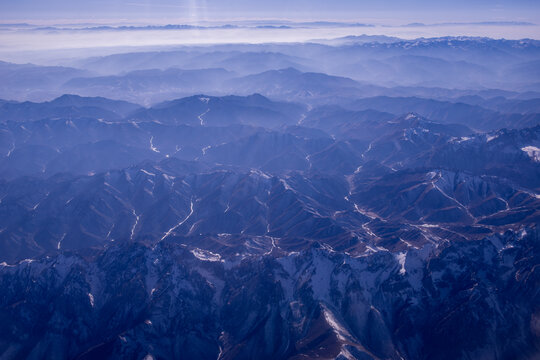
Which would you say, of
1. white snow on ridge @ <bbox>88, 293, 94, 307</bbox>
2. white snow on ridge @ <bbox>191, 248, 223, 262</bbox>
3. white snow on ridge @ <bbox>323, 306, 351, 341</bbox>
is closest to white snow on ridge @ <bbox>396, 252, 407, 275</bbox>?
white snow on ridge @ <bbox>323, 306, 351, 341</bbox>

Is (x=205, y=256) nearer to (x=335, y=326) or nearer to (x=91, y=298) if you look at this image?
(x=91, y=298)

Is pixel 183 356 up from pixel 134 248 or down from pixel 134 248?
down

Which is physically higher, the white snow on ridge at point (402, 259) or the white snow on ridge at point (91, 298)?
the white snow on ridge at point (402, 259)

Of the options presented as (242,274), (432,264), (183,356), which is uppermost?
(432,264)

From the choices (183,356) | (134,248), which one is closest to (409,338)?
(183,356)

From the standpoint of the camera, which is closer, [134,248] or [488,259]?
[488,259]

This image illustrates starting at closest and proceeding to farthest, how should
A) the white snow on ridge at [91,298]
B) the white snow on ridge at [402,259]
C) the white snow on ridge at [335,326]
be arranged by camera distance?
the white snow on ridge at [335,326] → the white snow on ridge at [402,259] → the white snow on ridge at [91,298]

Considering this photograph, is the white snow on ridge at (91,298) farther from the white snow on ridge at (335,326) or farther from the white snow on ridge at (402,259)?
the white snow on ridge at (402,259)

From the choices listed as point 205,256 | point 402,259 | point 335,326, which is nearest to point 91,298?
point 205,256

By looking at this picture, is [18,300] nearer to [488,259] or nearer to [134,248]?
[134,248]

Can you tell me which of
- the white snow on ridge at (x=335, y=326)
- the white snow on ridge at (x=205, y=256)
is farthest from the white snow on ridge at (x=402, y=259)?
the white snow on ridge at (x=205, y=256)

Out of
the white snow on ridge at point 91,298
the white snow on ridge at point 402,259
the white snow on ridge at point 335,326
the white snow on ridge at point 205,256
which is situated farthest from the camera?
the white snow on ridge at point 205,256
